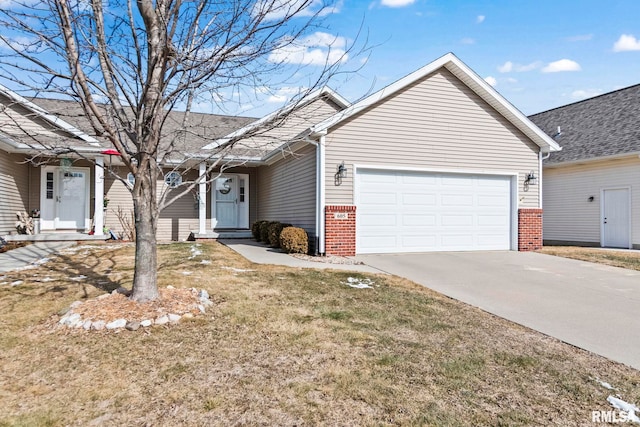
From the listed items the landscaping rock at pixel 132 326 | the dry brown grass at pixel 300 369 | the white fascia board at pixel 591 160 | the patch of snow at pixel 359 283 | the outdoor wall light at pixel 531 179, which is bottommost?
the dry brown grass at pixel 300 369

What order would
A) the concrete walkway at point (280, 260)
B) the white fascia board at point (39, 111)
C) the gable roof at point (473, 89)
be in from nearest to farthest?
the white fascia board at point (39, 111)
the concrete walkway at point (280, 260)
the gable roof at point (473, 89)

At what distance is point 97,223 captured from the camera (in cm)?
1222

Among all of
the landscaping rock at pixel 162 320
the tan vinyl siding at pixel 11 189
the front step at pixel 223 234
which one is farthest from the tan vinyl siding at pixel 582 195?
the tan vinyl siding at pixel 11 189

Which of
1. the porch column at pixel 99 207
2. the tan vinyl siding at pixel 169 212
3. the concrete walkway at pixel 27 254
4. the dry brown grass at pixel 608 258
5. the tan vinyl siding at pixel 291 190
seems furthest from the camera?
the tan vinyl siding at pixel 169 212

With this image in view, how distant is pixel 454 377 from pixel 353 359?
2.90ft

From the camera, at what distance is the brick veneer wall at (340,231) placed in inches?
386

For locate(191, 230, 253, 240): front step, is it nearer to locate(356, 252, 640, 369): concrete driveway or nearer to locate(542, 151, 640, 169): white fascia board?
locate(356, 252, 640, 369): concrete driveway

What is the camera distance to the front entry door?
14.8 meters

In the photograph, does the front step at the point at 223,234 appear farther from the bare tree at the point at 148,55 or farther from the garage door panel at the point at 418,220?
the bare tree at the point at 148,55

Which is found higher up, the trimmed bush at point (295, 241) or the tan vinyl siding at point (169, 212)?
the tan vinyl siding at point (169, 212)

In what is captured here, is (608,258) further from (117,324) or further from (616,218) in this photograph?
(117,324)

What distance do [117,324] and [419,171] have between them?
841 centimetres

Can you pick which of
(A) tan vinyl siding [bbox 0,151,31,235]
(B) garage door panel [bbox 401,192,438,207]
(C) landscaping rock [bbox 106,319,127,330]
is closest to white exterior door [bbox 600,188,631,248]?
(B) garage door panel [bbox 401,192,438,207]

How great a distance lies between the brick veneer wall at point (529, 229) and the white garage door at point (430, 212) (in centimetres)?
32
